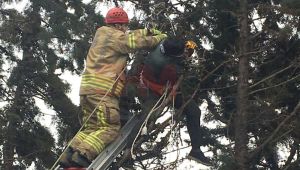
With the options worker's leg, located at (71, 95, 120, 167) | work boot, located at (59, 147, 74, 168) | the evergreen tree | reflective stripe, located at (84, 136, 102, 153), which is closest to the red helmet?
worker's leg, located at (71, 95, 120, 167)

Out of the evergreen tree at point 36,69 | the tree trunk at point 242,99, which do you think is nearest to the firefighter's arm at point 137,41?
the tree trunk at point 242,99

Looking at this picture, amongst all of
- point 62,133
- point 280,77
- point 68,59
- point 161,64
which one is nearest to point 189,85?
point 161,64

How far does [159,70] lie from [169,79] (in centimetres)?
17

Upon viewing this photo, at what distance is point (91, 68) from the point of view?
6512mm

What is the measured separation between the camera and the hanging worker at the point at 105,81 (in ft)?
20.0

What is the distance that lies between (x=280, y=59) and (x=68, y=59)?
240 inches

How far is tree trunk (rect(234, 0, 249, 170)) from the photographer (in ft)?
19.5

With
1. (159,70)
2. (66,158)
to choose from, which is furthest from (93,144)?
(159,70)

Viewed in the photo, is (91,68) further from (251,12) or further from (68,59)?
(68,59)

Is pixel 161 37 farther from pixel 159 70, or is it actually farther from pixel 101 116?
pixel 101 116

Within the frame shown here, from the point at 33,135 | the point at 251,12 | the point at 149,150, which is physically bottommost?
the point at 149,150

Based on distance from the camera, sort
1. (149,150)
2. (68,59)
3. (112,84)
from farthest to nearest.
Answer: (68,59) < (149,150) < (112,84)

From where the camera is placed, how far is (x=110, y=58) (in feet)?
21.1

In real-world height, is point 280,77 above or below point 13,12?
below
